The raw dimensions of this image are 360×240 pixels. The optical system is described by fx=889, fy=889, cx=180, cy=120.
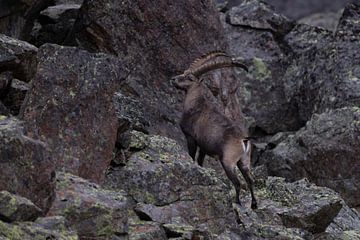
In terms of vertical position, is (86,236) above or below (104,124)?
below

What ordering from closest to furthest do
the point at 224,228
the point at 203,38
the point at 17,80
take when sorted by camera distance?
the point at 224,228
the point at 17,80
the point at 203,38

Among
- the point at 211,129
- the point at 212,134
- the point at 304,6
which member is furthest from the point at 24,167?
the point at 304,6

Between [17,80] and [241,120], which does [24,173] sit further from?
[241,120]

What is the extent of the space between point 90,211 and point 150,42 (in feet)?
35.0

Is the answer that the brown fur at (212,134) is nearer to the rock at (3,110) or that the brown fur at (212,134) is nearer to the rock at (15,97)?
the rock at (15,97)

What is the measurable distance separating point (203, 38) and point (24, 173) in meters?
12.4

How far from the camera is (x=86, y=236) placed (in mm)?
12062

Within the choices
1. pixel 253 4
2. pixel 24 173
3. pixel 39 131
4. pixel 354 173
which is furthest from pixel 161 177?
pixel 253 4

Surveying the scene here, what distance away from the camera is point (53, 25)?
2345cm

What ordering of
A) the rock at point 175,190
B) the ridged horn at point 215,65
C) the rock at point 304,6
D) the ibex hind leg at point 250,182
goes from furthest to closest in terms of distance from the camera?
A: the rock at point 304,6
the ridged horn at point 215,65
the ibex hind leg at point 250,182
the rock at point 175,190

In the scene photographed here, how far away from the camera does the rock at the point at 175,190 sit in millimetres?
14367

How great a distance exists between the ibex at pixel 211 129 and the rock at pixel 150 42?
152 cm

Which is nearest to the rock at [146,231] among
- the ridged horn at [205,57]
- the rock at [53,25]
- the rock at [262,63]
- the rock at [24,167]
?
the rock at [24,167]

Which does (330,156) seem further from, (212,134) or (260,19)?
(260,19)
